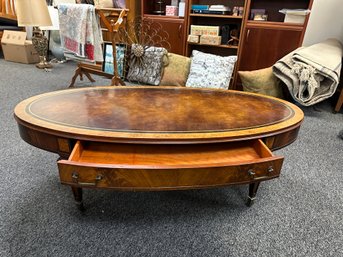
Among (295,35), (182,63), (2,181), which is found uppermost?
(295,35)

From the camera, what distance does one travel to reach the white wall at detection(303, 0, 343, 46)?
2.52 meters

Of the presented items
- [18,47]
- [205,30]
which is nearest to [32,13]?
[18,47]

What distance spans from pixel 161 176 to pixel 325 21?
2.85 metres

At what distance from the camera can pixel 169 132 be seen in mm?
875

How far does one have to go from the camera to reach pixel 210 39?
2.68 m

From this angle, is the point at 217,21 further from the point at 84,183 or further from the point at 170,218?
the point at 84,183

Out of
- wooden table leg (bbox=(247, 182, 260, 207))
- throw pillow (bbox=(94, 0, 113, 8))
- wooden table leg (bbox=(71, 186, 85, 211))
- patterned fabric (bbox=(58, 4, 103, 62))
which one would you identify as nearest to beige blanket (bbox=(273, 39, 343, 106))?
wooden table leg (bbox=(247, 182, 260, 207))

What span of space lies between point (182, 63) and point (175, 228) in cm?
178

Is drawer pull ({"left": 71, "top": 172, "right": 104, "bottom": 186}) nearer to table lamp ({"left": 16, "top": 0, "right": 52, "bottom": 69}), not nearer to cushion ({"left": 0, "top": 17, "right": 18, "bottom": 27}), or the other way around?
table lamp ({"left": 16, "top": 0, "right": 52, "bottom": 69})

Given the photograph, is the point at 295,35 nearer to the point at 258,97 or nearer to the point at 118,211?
the point at 258,97

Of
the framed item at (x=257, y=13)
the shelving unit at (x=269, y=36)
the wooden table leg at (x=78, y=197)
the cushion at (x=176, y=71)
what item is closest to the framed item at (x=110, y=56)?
the cushion at (x=176, y=71)

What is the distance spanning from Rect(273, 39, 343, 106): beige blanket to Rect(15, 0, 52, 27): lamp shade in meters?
2.67

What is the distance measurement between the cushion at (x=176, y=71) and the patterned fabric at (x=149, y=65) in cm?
8

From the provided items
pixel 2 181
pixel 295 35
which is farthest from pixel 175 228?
pixel 295 35
